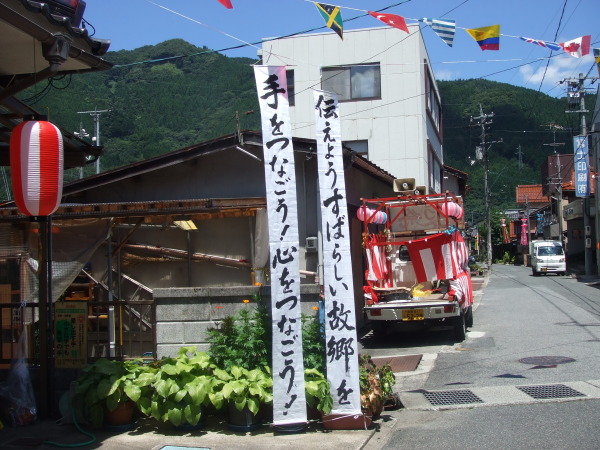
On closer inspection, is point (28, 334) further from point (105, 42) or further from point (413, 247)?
point (413, 247)

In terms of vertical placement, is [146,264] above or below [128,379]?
above

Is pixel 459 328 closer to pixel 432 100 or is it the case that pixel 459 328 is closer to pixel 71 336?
pixel 71 336

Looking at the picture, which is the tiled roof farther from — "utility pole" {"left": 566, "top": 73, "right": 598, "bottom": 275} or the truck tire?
"utility pole" {"left": 566, "top": 73, "right": 598, "bottom": 275}

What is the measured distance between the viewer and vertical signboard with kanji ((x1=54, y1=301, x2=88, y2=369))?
7.87 m

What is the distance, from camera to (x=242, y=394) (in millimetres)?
A: 6730

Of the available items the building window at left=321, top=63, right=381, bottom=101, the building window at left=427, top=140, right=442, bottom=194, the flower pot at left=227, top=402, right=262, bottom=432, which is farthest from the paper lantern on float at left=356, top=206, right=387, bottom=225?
the building window at left=427, top=140, right=442, bottom=194

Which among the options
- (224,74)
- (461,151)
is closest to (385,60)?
(224,74)

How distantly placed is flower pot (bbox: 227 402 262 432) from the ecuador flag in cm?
622

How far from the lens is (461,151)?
270 ft

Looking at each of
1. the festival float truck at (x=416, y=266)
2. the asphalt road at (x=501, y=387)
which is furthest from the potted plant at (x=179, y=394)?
the festival float truck at (x=416, y=266)

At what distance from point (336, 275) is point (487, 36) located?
4595mm

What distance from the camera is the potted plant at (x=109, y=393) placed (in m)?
6.84

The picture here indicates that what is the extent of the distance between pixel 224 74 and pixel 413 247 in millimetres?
39799

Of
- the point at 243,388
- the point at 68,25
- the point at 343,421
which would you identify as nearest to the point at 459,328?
the point at 343,421
